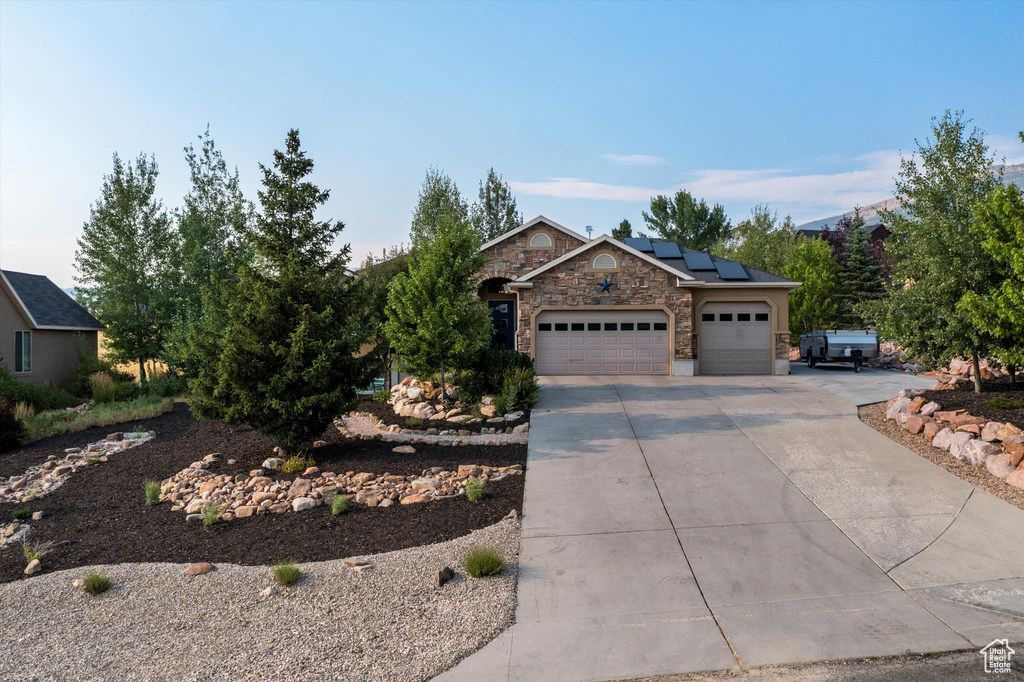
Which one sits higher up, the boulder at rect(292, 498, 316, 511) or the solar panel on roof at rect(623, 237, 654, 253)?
the solar panel on roof at rect(623, 237, 654, 253)

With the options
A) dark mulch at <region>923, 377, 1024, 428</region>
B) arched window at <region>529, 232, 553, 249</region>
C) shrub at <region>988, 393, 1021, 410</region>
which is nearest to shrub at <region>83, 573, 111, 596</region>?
dark mulch at <region>923, 377, 1024, 428</region>

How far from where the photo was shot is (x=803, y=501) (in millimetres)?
8500

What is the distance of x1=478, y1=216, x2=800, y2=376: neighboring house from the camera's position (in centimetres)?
1988

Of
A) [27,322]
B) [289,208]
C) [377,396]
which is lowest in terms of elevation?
[377,396]

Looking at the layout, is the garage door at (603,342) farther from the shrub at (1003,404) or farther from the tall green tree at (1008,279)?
the tall green tree at (1008,279)

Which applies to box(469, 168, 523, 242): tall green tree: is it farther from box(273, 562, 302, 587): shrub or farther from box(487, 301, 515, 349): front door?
box(273, 562, 302, 587): shrub

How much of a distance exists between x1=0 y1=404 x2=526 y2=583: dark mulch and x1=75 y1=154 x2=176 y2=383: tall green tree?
12044mm

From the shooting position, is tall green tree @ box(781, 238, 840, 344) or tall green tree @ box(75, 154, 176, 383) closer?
tall green tree @ box(75, 154, 176, 383)

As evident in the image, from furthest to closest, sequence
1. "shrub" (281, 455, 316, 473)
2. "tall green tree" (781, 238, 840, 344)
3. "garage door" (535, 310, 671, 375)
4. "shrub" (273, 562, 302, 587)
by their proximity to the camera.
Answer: "tall green tree" (781, 238, 840, 344), "garage door" (535, 310, 671, 375), "shrub" (281, 455, 316, 473), "shrub" (273, 562, 302, 587)

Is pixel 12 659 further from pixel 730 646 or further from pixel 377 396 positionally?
pixel 377 396

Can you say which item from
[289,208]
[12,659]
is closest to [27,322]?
[289,208]

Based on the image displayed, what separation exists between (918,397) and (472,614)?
1106 cm

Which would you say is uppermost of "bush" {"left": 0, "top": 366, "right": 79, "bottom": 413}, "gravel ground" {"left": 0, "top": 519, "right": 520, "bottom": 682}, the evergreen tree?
the evergreen tree

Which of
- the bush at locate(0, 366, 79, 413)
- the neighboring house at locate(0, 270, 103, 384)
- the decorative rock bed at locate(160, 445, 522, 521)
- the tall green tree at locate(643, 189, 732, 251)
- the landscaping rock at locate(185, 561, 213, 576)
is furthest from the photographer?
the tall green tree at locate(643, 189, 732, 251)
